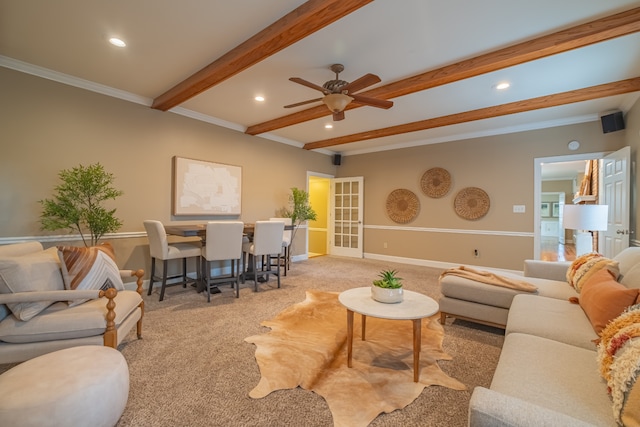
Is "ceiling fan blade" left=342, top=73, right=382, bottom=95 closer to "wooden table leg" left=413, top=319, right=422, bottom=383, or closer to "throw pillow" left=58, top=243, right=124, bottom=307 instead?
"wooden table leg" left=413, top=319, right=422, bottom=383

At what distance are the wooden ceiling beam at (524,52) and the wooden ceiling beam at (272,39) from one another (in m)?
1.45

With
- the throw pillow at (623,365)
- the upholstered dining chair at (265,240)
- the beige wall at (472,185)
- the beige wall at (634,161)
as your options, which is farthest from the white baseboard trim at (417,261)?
the throw pillow at (623,365)

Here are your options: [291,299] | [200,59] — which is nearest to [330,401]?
[291,299]

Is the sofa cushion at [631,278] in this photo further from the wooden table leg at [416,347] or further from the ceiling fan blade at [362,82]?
the ceiling fan blade at [362,82]

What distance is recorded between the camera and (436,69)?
295 centimetres

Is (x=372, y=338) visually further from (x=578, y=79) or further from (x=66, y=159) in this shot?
(x=66, y=159)

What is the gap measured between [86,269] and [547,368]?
286 centimetres

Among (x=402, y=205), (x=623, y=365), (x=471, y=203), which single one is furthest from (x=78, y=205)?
(x=471, y=203)

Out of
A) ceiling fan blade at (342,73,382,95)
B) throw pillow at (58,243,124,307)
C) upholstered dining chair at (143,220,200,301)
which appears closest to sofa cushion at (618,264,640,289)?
ceiling fan blade at (342,73,382,95)

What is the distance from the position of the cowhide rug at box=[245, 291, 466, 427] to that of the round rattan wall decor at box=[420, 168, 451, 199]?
3.48m

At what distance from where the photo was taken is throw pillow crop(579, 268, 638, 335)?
1.49 m

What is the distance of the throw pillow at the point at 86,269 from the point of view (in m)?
1.93

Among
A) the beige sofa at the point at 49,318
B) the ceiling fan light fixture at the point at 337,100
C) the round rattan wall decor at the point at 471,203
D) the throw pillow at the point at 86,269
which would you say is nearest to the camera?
the beige sofa at the point at 49,318

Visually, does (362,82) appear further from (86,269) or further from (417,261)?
(417,261)
